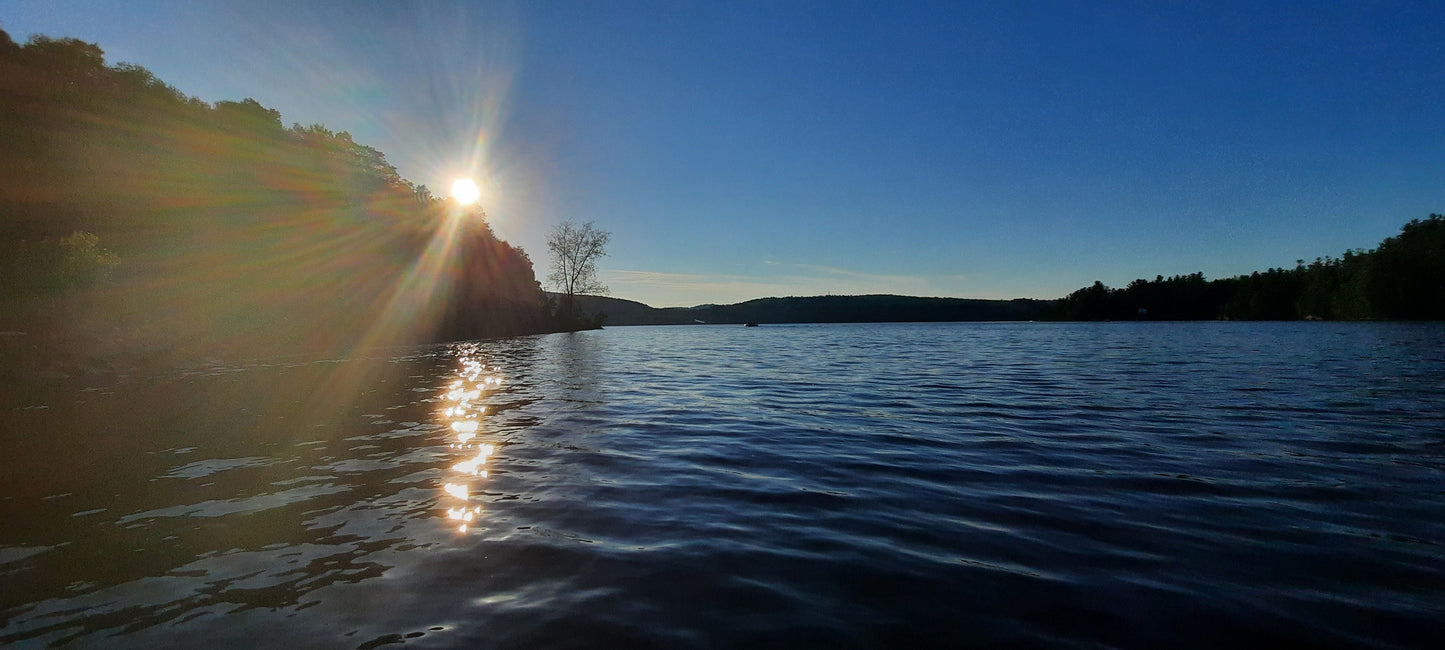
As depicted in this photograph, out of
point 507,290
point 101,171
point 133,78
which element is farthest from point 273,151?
point 507,290

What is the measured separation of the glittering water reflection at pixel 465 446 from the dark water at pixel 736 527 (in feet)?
0.24

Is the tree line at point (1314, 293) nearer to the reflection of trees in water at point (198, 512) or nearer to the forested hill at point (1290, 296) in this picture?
the forested hill at point (1290, 296)

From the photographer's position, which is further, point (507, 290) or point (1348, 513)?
point (507, 290)

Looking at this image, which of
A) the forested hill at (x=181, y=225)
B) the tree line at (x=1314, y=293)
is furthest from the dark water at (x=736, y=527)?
the tree line at (x=1314, y=293)

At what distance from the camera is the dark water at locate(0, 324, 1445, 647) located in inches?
150

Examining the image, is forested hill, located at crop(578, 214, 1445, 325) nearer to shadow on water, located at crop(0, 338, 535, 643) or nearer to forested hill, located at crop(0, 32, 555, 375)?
forested hill, located at crop(0, 32, 555, 375)

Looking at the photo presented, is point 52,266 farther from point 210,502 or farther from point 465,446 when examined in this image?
point 210,502

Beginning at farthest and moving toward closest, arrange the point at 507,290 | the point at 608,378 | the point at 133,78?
the point at 507,290 → the point at 133,78 → the point at 608,378

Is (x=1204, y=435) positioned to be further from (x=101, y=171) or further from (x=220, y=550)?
(x=101, y=171)

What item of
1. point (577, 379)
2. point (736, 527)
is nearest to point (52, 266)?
point (577, 379)

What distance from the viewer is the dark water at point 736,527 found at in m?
3.81

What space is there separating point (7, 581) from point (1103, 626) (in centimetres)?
811

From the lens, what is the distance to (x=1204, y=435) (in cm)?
991

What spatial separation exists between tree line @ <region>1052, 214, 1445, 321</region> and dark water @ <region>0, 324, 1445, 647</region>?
381 ft
